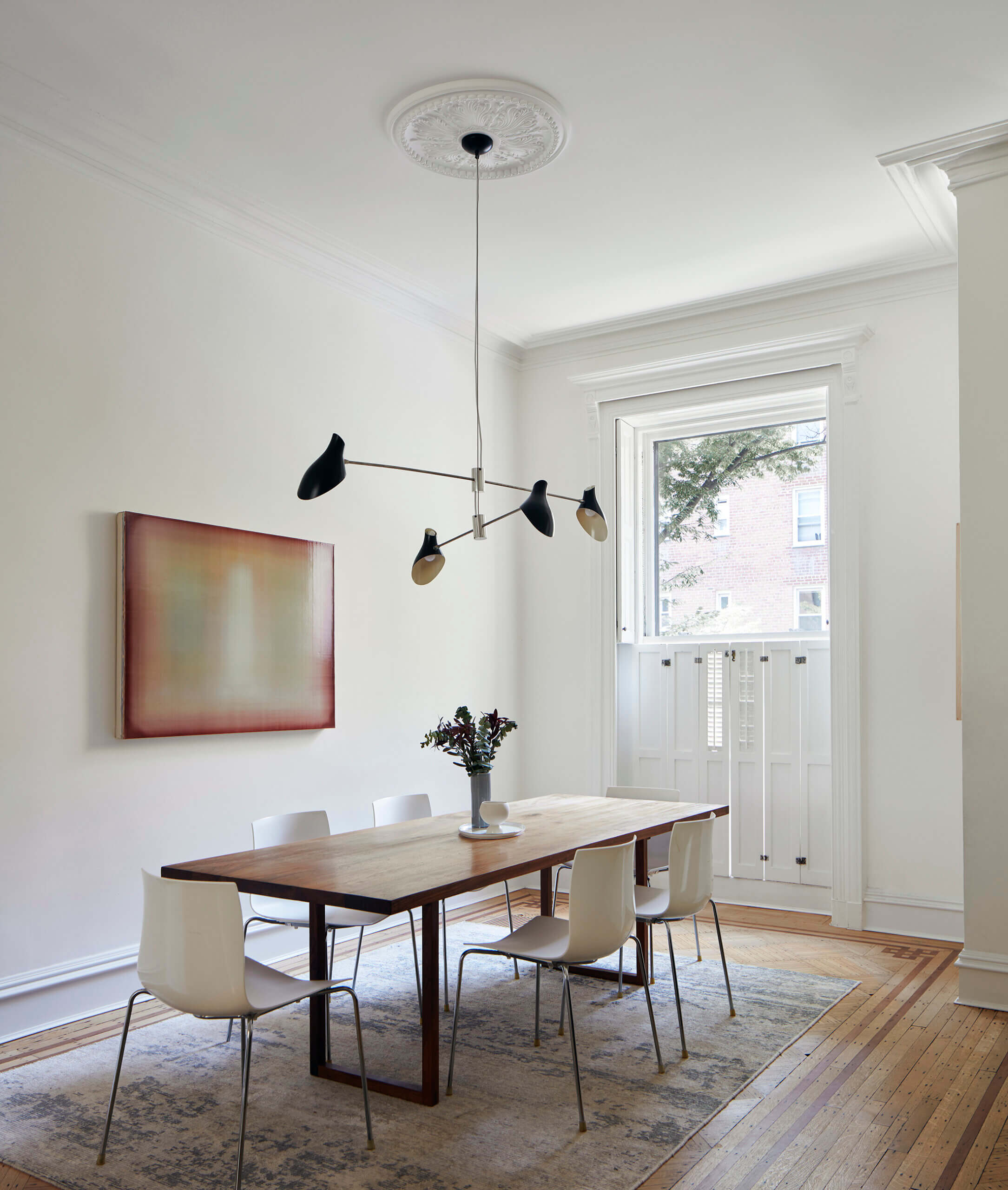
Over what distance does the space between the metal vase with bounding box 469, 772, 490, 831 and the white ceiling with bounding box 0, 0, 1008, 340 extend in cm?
250

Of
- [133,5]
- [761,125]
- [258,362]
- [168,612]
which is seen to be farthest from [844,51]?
[168,612]

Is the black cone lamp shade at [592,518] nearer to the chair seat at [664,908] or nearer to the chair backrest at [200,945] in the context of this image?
the chair seat at [664,908]

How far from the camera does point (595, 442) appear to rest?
620cm

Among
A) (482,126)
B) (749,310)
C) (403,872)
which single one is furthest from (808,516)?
(403,872)

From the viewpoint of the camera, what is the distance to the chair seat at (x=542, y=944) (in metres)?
3.05

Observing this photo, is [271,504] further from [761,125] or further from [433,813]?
[761,125]

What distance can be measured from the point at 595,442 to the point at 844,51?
9.85 feet

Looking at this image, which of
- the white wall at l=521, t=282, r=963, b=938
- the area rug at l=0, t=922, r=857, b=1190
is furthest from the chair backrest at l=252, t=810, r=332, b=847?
the white wall at l=521, t=282, r=963, b=938

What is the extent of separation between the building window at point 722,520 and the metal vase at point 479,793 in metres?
2.79

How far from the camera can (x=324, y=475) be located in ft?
10.7

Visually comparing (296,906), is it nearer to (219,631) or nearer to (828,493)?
(219,631)

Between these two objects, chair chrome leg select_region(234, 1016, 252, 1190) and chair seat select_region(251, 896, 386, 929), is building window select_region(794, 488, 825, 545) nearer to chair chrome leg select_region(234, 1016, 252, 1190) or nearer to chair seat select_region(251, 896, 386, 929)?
chair seat select_region(251, 896, 386, 929)

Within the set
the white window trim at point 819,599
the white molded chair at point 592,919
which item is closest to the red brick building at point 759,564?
the white window trim at point 819,599

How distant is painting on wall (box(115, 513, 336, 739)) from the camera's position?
13.0 ft
